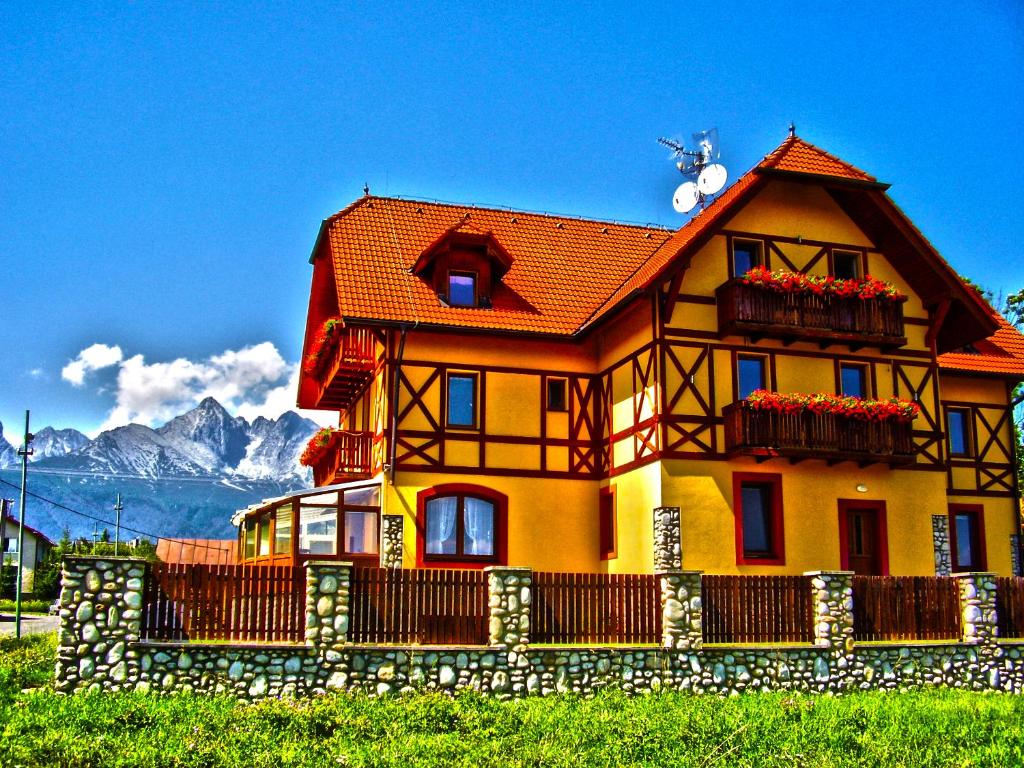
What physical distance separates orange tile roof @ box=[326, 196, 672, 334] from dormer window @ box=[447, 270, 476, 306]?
413 mm

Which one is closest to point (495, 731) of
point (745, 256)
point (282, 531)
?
point (282, 531)

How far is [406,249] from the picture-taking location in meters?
29.0

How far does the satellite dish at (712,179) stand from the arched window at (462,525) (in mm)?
10370

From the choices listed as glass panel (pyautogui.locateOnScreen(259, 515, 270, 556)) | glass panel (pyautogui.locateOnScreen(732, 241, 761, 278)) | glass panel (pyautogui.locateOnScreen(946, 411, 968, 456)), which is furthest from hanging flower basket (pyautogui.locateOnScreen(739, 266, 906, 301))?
glass panel (pyautogui.locateOnScreen(259, 515, 270, 556))

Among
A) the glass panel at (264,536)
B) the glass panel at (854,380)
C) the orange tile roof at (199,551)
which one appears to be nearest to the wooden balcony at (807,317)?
the glass panel at (854,380)

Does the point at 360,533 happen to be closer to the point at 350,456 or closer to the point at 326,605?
the point at 350,456

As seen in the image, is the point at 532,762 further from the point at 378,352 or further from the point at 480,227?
the point at 480,227

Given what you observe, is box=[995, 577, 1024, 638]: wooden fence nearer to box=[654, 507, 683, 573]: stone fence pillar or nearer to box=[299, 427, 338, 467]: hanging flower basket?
box=[654, 507, 683, 573]: stone fence pillar

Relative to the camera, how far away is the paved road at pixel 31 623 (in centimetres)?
4054

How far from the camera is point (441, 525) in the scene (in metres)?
26.6

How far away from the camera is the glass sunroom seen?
25.5 metres

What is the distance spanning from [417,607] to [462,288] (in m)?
10.9

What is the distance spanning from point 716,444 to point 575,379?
465cm

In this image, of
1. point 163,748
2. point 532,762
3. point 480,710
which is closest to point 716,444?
point 480,710
